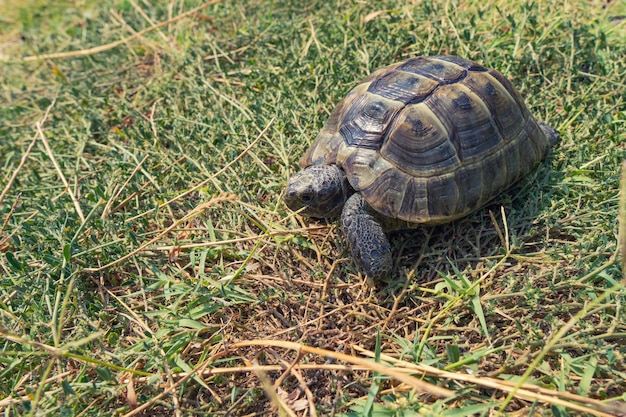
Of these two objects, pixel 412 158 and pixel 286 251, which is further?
pixel 286 251

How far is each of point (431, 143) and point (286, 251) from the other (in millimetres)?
1049

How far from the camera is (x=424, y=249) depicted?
2.67 m

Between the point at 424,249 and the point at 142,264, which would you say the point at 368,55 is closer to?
the point at 424,249

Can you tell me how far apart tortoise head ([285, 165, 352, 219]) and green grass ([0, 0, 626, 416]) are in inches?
6.1

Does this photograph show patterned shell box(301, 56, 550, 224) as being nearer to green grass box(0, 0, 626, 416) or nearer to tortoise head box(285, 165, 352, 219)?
tortoise head box(285, 165, 352, 219)

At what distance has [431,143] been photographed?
103 inches

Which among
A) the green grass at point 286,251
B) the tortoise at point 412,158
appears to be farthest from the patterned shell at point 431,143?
the green grass at point 286,251

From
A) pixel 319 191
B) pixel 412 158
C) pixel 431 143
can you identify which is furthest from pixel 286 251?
pixel 431 143

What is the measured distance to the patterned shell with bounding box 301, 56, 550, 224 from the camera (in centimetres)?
259

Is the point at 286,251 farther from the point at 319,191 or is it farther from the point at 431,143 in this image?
the point at 431,143

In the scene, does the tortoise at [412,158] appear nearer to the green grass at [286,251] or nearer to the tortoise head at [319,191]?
the tortoise head at [319,191]

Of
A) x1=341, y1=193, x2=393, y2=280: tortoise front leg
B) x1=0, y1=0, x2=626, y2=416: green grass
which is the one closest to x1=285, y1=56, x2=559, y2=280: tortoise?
x1=341, y1=193, x2=393, y2=280: tortoise front leg

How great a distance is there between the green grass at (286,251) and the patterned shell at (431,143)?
0.77 feet

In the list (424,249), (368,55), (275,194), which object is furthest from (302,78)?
(424,249)
